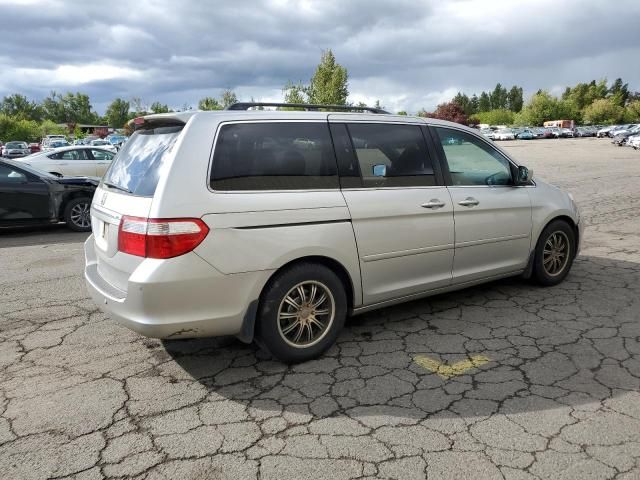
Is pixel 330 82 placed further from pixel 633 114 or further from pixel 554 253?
pixel 633 114

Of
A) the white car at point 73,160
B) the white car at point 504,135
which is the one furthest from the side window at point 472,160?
the white car at point 504,135

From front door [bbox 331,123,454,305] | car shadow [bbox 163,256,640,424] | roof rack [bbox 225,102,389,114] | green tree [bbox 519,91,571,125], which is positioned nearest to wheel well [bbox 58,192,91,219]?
car shadow [bbox 163,256,640,424]

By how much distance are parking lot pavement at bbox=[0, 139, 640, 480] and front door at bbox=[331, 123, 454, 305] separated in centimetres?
48

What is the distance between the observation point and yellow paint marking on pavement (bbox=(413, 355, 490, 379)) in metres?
3.39

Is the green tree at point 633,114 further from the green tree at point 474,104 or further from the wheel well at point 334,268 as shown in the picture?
the wheel well at point 334,268

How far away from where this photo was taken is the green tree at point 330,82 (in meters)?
44.7

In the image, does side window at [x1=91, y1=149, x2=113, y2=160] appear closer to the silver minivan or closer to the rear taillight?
the silver minivan

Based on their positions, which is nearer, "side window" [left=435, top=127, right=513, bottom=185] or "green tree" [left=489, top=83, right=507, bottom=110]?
"side window" [left=435, top=127, right=513, bottom=185]

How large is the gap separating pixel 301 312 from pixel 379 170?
4.11 ft

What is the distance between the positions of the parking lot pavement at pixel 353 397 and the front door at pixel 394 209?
48cm

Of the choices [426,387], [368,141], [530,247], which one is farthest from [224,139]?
[530,247]

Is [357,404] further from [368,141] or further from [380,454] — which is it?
[368,141]

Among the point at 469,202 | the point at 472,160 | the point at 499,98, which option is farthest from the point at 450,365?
the point at 499,98

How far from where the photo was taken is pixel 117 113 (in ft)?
381
